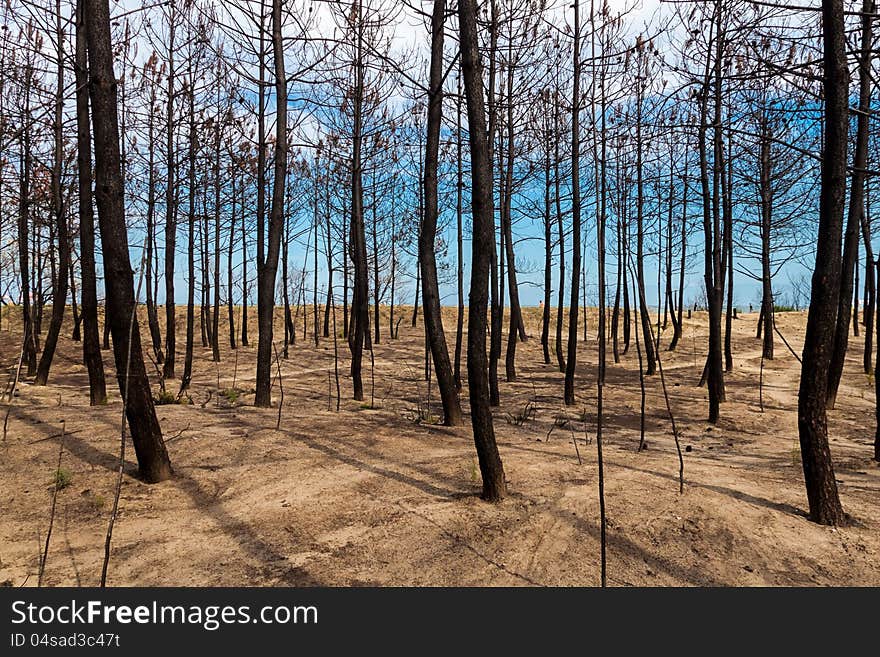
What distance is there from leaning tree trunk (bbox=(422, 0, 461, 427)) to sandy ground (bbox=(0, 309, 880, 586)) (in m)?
0.67

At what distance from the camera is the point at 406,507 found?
489cm

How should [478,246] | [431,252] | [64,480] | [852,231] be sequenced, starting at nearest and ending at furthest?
[478,246] → [64,480] → [431,252] → [852,231]

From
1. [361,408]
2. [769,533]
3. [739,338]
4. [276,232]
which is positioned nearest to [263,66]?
[276,232]

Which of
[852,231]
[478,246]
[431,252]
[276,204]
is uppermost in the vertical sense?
[276,204]

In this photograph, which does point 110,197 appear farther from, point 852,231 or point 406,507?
point 852,231

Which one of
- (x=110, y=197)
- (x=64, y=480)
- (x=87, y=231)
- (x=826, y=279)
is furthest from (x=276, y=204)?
(x=826, y=279)

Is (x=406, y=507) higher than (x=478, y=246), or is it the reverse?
(x=478, y=246)

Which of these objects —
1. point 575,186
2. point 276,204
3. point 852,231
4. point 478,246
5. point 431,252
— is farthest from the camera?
point 575,186

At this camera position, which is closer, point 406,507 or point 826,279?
point 826,279

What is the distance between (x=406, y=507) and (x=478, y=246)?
2.36m

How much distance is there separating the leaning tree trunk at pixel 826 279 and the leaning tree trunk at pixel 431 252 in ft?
15.1

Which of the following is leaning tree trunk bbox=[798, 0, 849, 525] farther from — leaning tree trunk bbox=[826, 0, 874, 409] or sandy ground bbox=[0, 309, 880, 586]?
leaning tree trunk bbox=[826, 0, 874, 409]

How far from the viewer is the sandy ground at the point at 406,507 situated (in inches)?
153
